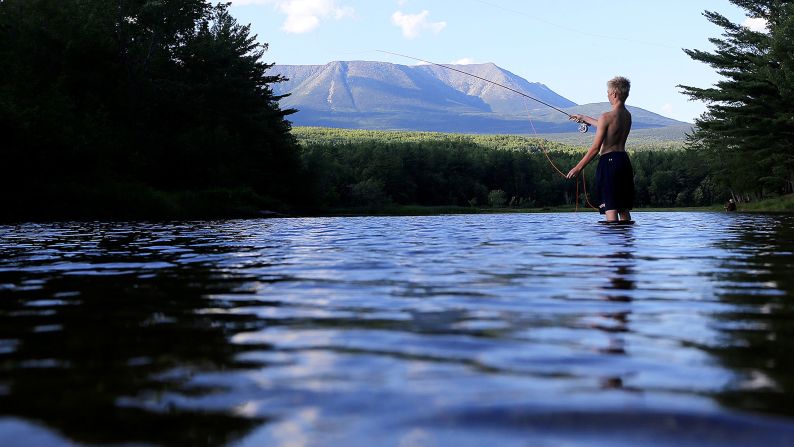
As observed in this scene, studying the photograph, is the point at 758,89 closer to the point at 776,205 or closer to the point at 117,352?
the point at 776,205

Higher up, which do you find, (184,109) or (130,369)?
(184,109)

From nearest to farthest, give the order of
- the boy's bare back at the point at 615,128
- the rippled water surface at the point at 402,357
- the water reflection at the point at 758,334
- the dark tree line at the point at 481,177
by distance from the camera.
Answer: the rippled water surface at the point at 402,357 < the water reflection at the point at 758,334 < the boy's bare back at the point at 615,128 < the dark tree line at the point at 481,177

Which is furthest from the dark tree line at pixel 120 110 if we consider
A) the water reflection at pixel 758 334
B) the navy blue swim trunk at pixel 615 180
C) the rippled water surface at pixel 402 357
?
the water reflection at pixel 758 334

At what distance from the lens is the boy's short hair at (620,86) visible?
1459 centimetres

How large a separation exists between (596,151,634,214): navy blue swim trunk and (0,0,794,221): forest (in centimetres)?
2137

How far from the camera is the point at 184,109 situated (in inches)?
1935

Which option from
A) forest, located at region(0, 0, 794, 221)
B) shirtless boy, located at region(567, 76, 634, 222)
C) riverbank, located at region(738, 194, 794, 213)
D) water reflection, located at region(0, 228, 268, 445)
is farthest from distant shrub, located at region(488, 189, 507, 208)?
water reflection, located at region(0, 228, 268, 445)

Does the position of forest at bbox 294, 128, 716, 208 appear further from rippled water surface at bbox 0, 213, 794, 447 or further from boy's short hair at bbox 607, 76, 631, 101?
rippled water surface at bbox 0, 213, 794, 447

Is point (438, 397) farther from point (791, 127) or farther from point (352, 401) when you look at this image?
point (791, 127)

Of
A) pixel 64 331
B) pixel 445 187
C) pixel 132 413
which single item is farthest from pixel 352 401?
pixel 445 187

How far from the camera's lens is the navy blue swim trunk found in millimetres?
14359

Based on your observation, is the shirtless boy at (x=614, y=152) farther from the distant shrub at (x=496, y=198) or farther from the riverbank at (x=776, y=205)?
the distant shrub at (x=496, y=198)

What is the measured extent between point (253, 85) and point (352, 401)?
5861 centimetres

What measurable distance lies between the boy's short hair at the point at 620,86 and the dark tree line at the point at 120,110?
22.9 meters
